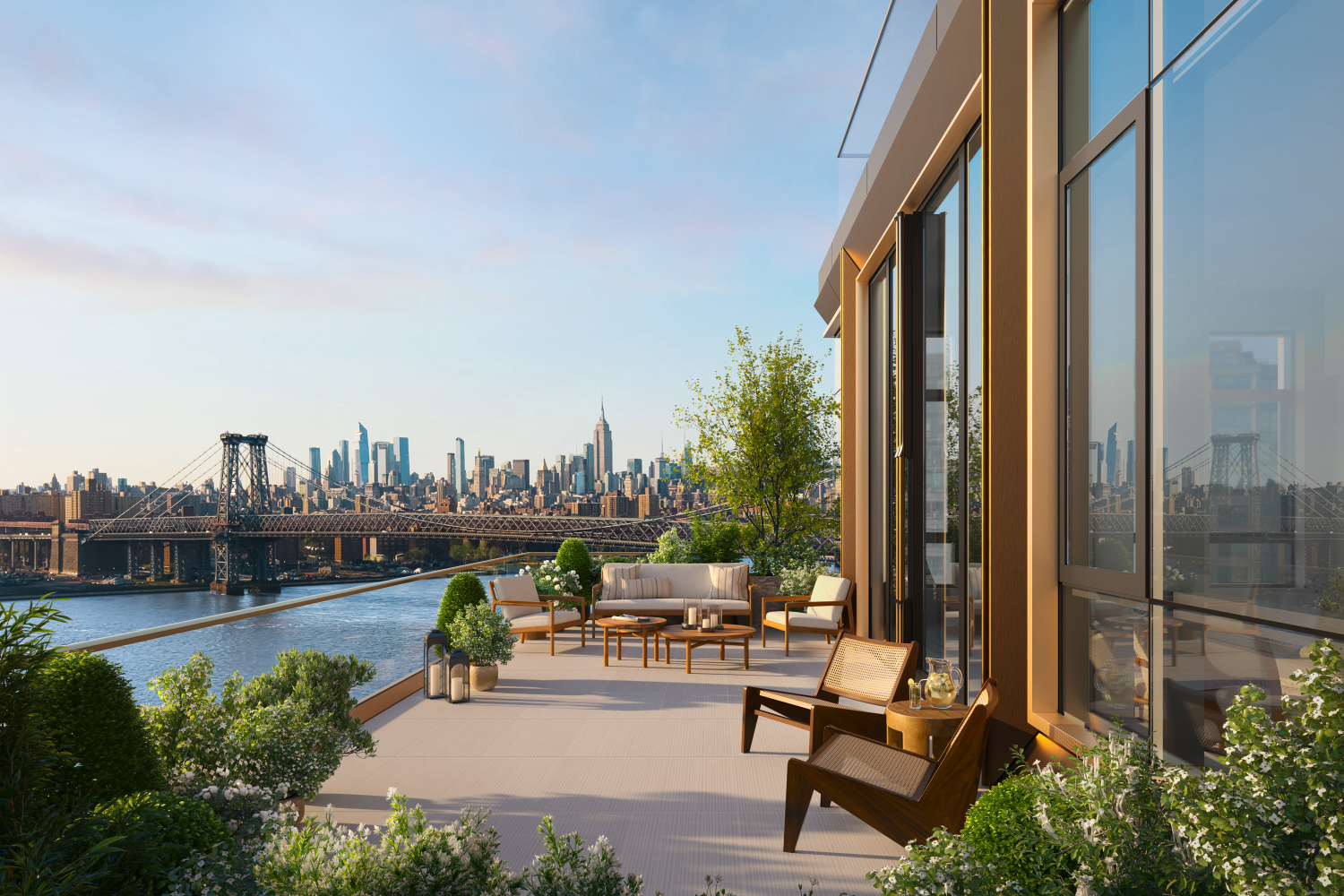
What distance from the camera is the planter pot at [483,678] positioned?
231 inches

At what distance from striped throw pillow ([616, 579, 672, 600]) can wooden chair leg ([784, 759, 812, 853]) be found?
5.96 metres

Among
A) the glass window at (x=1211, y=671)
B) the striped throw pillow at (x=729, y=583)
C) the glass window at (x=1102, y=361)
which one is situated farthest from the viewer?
the striped throw pillow at (x=729, y=583)

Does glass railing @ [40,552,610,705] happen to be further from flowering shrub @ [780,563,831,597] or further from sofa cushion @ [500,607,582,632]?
flowering shrub @ [780,563,831,597]

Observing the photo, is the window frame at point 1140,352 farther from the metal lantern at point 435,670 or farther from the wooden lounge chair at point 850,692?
the metal lantern at point 435,670

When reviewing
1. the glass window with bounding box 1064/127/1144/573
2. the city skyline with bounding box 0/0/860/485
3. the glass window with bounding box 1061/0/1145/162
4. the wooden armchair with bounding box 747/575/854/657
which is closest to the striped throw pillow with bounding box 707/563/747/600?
the wooden armchair with bounding box 747/575/854/657

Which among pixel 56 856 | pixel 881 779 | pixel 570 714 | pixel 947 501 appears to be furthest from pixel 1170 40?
pixel 570 714

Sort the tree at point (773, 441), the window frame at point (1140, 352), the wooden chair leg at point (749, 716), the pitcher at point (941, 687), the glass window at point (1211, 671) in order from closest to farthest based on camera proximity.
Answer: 1. the glass window at point (1211, 671)
2. the window frame at point (1140, 352)
3. the pitcher at point (941, 687)
4. the wooden chair leg at point (749, 716)
5. the tree at point (773, 441)

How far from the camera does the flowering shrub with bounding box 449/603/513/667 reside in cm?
596

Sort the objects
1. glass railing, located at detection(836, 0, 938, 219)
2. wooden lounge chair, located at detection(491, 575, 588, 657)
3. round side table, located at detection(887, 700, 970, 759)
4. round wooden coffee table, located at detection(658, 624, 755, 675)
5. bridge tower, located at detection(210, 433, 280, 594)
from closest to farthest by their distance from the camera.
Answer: round side table, located at detection(887, 700, 970, 759) → glass railing, located at detection(836, 0, 938, 219) → round wooden coffee table, located at detection(658, 624, 755, 675) → wooden lounge chair, located at detection(491, 575, 588, 657) → bridge tower, located at detection(210, 433, 280, 594)

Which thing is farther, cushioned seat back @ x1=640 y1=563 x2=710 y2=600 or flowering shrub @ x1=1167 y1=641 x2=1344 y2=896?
cushioned seat back @ x1=640 y1=563 x2=710 y2=600

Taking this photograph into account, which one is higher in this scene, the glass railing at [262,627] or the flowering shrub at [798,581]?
the glass railing at [262,627]

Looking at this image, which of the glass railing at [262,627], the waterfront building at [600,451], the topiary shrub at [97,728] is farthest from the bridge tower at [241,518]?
the waterfront building at [600,451]

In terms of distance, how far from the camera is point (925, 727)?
3.38 m

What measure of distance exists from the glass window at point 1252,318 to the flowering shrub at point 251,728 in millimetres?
3440
